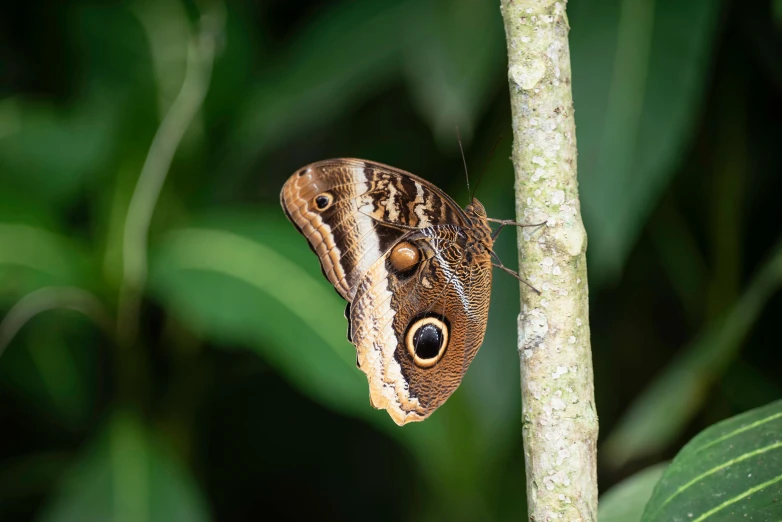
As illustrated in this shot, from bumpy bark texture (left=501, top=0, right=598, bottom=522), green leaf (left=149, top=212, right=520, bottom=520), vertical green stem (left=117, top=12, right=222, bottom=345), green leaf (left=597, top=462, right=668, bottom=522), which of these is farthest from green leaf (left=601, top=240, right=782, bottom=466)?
vertical green stem (left=117, top=12, right=222, bottom=345)

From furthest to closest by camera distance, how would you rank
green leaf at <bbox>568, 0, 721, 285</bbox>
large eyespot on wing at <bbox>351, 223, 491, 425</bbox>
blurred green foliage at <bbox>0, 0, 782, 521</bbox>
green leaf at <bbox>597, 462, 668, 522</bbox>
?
blurred green foliage at <bbox>0, 0, 782, 521</bbox>, green leaf at <bbox>568, 0, 721, 285</bbox>, large eyespot on wing at <bbox>351, 223, 491, 425</bbox>, green leaf at <bbox>597, 462, 668, 522</bbox>

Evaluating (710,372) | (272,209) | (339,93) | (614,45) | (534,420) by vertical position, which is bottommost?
(710,372)

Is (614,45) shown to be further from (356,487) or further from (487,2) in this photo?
(356,487)

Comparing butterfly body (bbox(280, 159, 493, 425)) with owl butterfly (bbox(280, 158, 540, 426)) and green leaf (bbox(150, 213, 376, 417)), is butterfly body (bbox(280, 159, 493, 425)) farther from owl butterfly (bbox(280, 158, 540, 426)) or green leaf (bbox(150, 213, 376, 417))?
green leaf (bbox(150, 213, 376, 417))

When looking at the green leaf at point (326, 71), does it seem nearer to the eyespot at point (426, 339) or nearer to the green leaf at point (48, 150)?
the green leaf at point (48, 150)

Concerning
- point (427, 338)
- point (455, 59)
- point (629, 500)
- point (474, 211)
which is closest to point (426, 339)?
point (427, 338)

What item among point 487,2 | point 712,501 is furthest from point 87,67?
point 712,501
